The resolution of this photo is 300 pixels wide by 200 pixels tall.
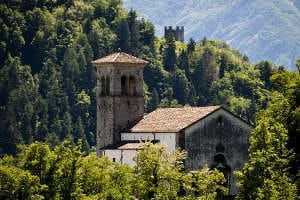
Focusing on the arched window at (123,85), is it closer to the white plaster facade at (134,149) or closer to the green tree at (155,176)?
the white plaster facade at (134,149)

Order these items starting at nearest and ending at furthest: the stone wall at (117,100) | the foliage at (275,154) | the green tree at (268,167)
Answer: the green tree at (268,167) < the foliage at (275,154) < the stone wall at (117,100)

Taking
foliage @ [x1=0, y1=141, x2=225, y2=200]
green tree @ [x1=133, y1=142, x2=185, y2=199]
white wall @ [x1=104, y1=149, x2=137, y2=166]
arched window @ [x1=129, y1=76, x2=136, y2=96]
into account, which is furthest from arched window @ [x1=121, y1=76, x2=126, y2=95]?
green tree @ [x1=133, y1=142, x2=185, y2=199]

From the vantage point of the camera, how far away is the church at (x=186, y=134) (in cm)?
9756

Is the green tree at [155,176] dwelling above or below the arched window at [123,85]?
below

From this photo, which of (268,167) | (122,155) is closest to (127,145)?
(122,155)

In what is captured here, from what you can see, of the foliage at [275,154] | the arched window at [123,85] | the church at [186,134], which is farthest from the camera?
the arched window at [123,85]

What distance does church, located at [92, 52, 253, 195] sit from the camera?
9756 centimetres

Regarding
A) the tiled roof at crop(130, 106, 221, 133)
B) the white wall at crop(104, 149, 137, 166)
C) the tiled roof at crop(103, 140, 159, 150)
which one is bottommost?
the white wall at crop(104, 149, 137, 166)

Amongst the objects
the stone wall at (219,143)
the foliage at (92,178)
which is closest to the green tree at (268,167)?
the foliage at (92,178)

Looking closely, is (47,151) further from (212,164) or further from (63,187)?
(212,164)

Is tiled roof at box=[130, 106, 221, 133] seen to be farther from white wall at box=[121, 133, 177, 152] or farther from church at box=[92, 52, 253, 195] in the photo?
white wall at box=[121, 133, 177, 152]

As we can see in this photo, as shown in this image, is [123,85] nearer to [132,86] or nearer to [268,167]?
[132,86]

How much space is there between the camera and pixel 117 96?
358 feet

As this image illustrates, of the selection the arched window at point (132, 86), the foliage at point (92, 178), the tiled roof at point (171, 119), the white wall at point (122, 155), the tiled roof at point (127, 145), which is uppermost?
the arched window at point (132, 86)
